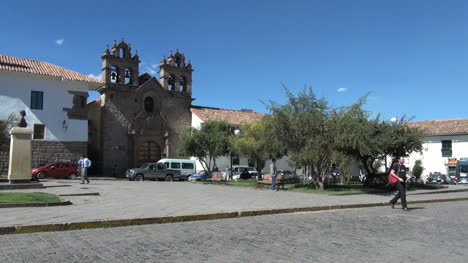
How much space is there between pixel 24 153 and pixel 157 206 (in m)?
7.93

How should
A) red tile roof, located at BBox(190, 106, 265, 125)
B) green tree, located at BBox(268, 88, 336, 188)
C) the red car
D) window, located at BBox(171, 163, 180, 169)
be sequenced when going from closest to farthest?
1. green tree, located at BBox(268, 88, 336, 188)
2. the red car
3. window, located at BBox(171, 163, 180, 169)
4. red tile roof, located at BBox(190, 106, 265, 125)

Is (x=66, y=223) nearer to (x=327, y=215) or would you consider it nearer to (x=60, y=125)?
(x=327, y=215)

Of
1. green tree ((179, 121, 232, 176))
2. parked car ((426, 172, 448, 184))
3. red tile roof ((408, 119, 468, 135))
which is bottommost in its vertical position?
parked car ((426, 172, 448, 184))

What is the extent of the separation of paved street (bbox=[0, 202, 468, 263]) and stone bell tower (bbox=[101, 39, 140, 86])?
105 feet

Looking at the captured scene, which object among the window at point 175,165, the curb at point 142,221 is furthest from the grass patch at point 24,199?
the window at point 175,165

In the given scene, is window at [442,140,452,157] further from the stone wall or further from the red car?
the red car

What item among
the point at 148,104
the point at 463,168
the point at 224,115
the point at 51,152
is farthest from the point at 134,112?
the point at 463,168

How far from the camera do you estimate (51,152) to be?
31984 mm

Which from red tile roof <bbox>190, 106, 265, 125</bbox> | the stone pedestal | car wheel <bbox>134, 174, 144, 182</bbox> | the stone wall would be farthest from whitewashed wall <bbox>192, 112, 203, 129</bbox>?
the stone pedestal

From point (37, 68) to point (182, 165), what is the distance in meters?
14.7

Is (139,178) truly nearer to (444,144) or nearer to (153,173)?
(153,173)

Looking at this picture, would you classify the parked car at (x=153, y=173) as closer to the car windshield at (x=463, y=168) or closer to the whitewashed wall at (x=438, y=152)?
the whitewashed wall at (x=438, y=152)

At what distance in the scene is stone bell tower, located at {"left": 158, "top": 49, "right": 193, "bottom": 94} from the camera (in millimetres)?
42469

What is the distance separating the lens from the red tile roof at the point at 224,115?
43469 millimetres
